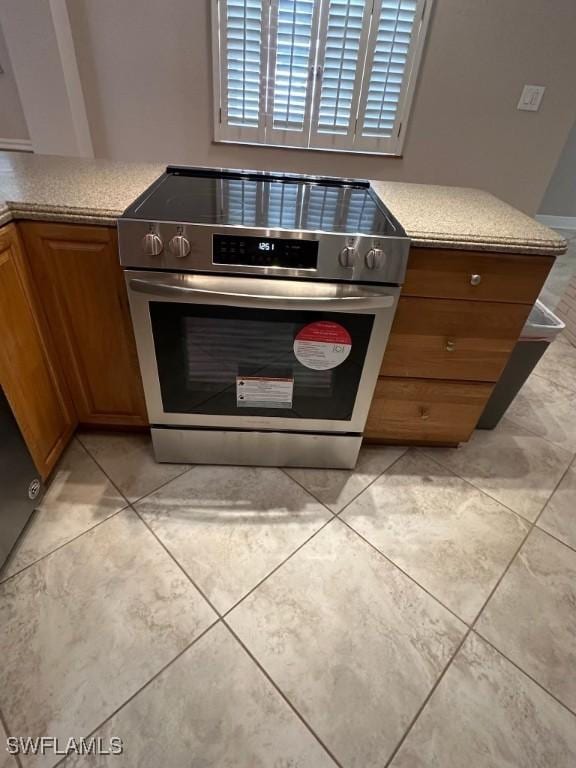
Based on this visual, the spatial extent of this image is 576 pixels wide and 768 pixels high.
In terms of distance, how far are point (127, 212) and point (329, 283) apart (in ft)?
1.78

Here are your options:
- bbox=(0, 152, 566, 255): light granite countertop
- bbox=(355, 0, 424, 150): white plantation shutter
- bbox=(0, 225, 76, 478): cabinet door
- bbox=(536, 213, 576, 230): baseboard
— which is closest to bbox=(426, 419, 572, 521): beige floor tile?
bbox=(0, 152, 566, 255): light granite countertop

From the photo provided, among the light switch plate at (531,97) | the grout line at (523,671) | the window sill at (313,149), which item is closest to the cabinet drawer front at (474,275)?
the grout line at (523,671)

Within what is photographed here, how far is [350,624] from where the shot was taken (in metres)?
1.01

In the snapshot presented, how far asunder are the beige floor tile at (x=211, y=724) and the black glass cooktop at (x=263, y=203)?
107 centimetres

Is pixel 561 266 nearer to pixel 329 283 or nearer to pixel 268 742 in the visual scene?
pixel 329 283

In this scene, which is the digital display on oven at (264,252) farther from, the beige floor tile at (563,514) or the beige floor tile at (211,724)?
the beige floor tile at (563,514)

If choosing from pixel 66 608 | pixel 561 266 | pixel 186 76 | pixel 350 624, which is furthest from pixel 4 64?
pixel 561 266

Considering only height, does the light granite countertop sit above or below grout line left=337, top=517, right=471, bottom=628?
above

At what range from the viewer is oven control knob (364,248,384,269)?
3.12ft

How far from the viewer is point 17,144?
2.25m

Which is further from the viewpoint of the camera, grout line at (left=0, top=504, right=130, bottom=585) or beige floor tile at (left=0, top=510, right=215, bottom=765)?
grout line at (left=0, top=504, right=130, bottom=585)

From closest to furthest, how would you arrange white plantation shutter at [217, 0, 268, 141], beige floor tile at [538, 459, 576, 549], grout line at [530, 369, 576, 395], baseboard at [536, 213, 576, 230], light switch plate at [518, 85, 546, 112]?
beige floor tile at [538, 459, 576, 549]
white plantation shutter at [217, 0, 268, 141]
grout line at [530, 369, 576, 395]
light switch plate at [518, 85, 546, 112]
baseboard at [536, 213, 576, 230]

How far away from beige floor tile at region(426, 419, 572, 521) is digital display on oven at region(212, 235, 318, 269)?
1.00 meters

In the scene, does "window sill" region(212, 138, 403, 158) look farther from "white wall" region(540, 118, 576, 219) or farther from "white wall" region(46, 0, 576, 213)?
"white wall" region(540, 118, 576, 219)
